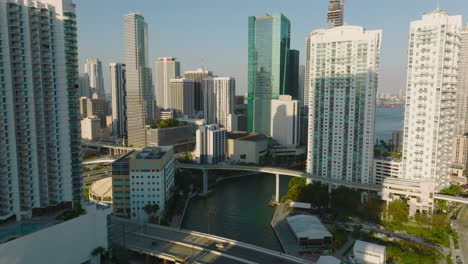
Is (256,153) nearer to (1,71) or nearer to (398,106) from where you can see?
(1,71)

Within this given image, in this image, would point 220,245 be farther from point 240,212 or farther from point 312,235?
point 240,212

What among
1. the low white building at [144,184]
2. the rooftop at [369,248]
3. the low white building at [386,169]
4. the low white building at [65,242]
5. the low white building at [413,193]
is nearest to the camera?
the low white building at [65,242]

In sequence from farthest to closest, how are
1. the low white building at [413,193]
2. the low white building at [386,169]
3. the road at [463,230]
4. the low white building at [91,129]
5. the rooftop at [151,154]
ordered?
the low white building at [91,129], the low white building at [386,169], the rooftop at [151,154], the low white building at [413,193], the road at [463,230]

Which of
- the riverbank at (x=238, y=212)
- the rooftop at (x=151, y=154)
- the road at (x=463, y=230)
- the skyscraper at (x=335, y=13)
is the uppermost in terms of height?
the skyscraper at (x=335, y=13)

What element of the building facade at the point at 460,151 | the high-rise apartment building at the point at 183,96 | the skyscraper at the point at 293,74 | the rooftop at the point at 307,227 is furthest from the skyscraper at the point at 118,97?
the building facade at the point at 460,151

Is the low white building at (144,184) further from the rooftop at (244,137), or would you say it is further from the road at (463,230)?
the rooftop at (244,137)

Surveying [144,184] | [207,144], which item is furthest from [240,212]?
[207,144]

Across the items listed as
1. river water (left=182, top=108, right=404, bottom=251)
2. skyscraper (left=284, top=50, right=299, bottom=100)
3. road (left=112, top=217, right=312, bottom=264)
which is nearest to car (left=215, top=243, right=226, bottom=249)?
road (left=112, top=217, right=312, bottom=264)
